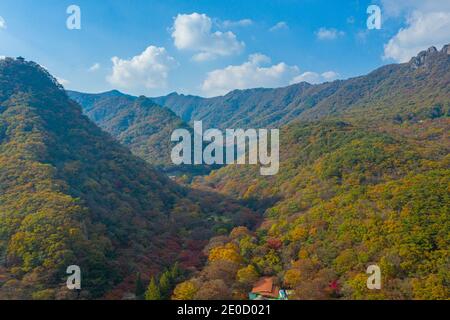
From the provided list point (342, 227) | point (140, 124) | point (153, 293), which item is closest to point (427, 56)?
point (140, 124)

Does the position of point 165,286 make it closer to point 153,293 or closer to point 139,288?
point 153,293

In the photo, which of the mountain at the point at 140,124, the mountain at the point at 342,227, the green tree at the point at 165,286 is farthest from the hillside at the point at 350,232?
the mountain at the point at 140,124

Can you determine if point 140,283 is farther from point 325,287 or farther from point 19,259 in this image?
point 325,287
